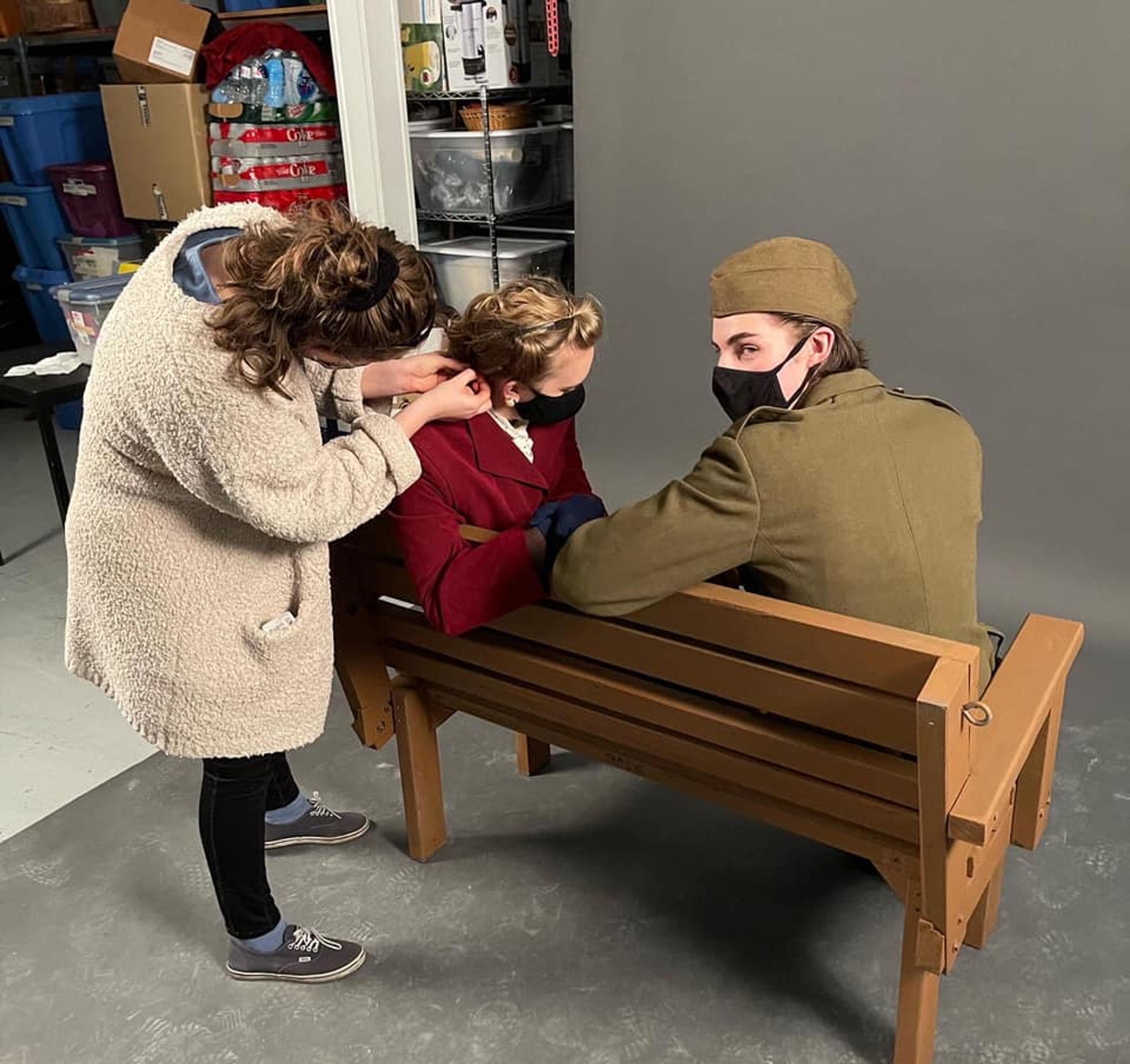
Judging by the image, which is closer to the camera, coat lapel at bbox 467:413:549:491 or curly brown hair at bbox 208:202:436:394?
curly brown hair at bbox 208:202:436:394

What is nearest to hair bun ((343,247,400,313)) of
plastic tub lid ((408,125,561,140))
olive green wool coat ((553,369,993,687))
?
olive green wool coat ((553,369,993,687))

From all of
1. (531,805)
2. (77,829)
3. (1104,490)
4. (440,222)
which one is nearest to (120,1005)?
(77,829)

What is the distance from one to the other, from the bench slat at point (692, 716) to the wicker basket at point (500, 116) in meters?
1.98

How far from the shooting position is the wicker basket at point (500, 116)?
3260 mm

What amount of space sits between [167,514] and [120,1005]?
847 mm

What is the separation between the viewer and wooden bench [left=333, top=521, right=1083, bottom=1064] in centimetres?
124

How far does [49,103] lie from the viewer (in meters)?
4.16

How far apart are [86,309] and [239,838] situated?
2276mm

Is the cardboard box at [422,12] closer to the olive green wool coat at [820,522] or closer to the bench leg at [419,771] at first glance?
the bench leg at [419,771]

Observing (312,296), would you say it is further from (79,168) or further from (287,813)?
(79,168)

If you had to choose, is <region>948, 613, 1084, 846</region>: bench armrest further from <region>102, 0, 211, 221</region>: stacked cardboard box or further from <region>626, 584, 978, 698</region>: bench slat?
<region>102, 0, 211, 221</region>: stacked cardboard box

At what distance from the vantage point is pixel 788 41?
Answer: 276 cm

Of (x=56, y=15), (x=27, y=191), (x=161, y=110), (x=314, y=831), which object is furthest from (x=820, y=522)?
(x=56, y=15)

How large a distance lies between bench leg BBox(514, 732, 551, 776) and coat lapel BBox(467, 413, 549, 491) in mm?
735
